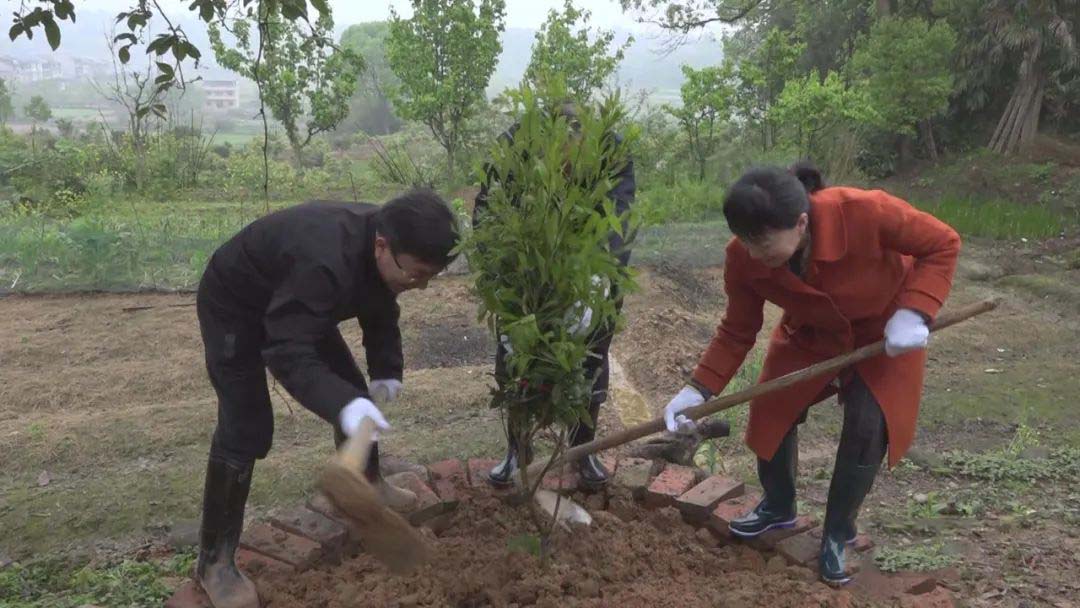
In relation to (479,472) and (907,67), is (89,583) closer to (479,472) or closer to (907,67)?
(479,472)

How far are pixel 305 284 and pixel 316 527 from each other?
41.9 inches

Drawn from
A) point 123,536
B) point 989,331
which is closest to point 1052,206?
point 989,331

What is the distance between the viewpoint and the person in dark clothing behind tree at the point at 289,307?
8.16 ft

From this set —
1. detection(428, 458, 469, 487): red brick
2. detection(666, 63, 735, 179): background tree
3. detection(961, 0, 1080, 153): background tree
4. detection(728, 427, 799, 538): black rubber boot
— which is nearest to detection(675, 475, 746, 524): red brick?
detection(728, 427, 799, 538): black rubber boot

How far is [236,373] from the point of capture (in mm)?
2832

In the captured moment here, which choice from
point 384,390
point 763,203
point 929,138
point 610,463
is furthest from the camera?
point 929,138

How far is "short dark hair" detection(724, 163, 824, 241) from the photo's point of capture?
247cm

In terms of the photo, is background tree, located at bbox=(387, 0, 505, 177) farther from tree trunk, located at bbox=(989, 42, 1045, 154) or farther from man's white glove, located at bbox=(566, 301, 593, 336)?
man's white glove, located at bbox=(566, 301, 593, 336)

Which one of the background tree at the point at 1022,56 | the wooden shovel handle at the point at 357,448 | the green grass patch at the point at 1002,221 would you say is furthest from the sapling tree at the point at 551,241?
the background tree at the point at 1022,56

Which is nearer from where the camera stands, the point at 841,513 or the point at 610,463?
the point at 841,513

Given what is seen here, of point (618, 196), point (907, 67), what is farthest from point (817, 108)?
point (618, 196)

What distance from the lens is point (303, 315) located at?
2502 mm

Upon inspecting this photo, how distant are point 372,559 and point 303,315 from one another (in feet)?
3.15

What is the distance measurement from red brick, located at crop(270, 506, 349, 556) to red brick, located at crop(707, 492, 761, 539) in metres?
1.29
